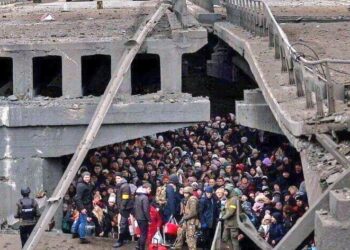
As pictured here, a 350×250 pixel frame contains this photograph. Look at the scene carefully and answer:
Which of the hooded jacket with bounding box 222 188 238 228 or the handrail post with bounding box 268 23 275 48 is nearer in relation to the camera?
the hooded jacket with bounding box 222 188 238 228

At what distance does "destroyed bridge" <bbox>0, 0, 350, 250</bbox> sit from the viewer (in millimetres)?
12445

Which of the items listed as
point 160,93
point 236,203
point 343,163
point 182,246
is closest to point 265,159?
point 160,93

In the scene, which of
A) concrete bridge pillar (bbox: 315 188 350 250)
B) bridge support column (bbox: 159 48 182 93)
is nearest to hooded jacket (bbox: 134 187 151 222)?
bridge support column (bbox: 159 48 182 93)

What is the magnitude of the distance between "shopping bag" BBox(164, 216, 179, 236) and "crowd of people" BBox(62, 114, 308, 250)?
4cm

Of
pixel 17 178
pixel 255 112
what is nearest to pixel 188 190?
pixel 255 112

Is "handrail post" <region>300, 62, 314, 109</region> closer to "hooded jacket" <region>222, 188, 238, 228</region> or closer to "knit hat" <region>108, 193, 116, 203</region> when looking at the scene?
"hooded jacket" <region>222, 188, 238, 228</region>

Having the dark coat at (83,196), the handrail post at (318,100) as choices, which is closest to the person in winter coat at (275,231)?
the handrail post at (318,100)

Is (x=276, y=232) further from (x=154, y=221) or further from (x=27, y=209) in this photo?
(x=27, y=209)

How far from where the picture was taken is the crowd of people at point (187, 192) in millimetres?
14516

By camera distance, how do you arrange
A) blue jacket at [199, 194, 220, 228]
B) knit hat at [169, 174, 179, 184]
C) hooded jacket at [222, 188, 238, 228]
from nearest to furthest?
hooded jacket at [222, 188, 238, 228], blue jacket at [199, 194, 220, 228], knit hat at [169, 174, 179, 184]

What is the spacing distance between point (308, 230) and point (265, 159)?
952 cm

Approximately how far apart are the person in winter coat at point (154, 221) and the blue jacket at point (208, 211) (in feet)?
2.63

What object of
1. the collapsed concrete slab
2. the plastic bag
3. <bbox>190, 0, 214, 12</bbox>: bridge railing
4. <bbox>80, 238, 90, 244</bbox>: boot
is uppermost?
<bbox>190, 0, 214, 12</bbox>: bridge railing

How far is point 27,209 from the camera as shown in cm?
1574
